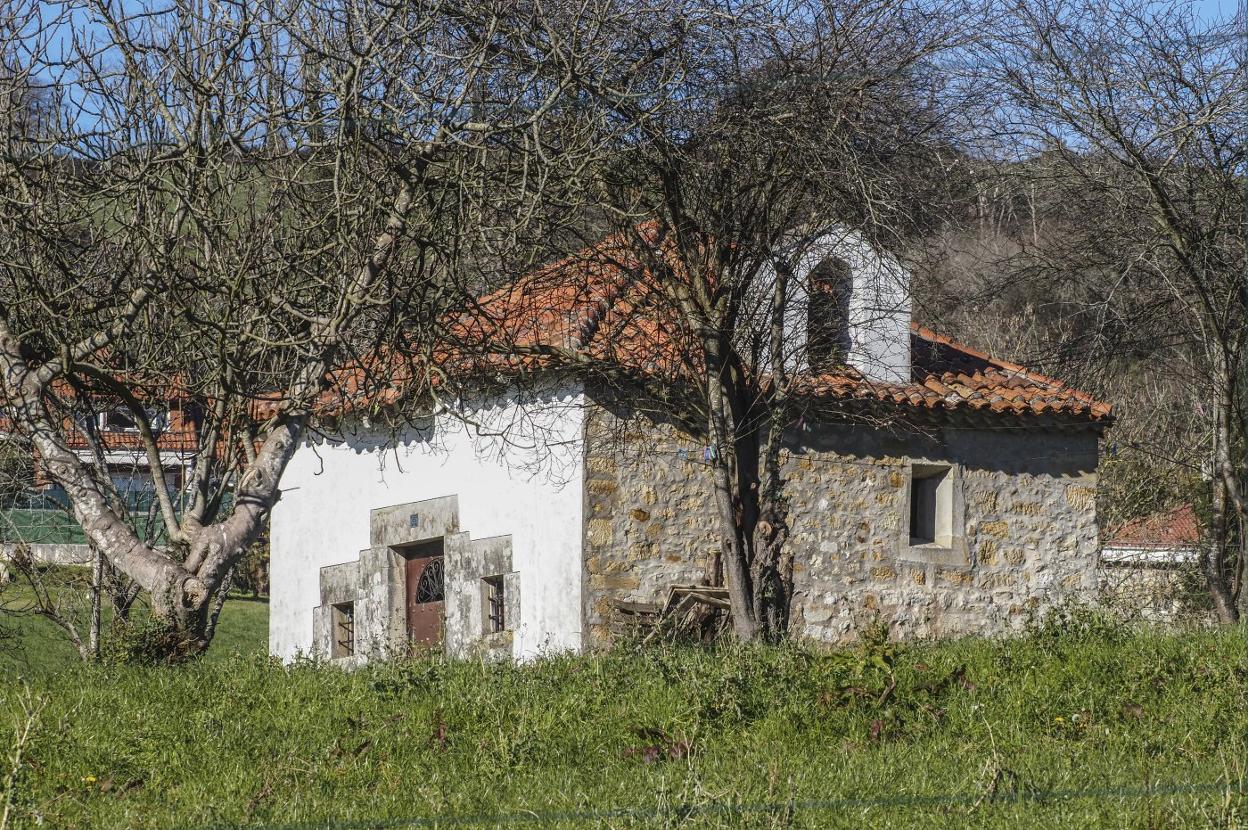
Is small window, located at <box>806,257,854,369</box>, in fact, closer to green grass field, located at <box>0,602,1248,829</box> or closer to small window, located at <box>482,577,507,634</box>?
small window, located at <box>482,577,507,634</box>

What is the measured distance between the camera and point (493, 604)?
13.3 meters

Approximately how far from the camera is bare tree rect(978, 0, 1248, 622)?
11875mm

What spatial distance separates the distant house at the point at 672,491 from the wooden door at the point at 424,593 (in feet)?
0.08

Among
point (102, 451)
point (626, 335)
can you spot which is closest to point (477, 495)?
point (626, 335)

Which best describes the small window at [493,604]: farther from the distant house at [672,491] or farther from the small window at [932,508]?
the small window at [932,508]

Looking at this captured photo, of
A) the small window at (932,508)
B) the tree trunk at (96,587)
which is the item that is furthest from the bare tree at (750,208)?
the tree trunk at (96,587)

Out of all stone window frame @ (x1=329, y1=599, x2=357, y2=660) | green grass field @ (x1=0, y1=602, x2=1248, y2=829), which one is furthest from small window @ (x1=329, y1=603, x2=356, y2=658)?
green grass field @ (x1=0, y1=602, x2=1248, y2=829)

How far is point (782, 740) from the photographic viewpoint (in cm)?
671

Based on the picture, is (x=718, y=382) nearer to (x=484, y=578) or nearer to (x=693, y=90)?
(x=693, y=90)

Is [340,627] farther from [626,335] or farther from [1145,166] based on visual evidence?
[1145,166]

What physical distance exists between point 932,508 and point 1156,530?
993 cm

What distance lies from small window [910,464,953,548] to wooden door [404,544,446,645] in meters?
4.79

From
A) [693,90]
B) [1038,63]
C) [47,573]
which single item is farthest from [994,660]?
[47,573]

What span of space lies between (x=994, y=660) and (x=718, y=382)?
13.2ft
